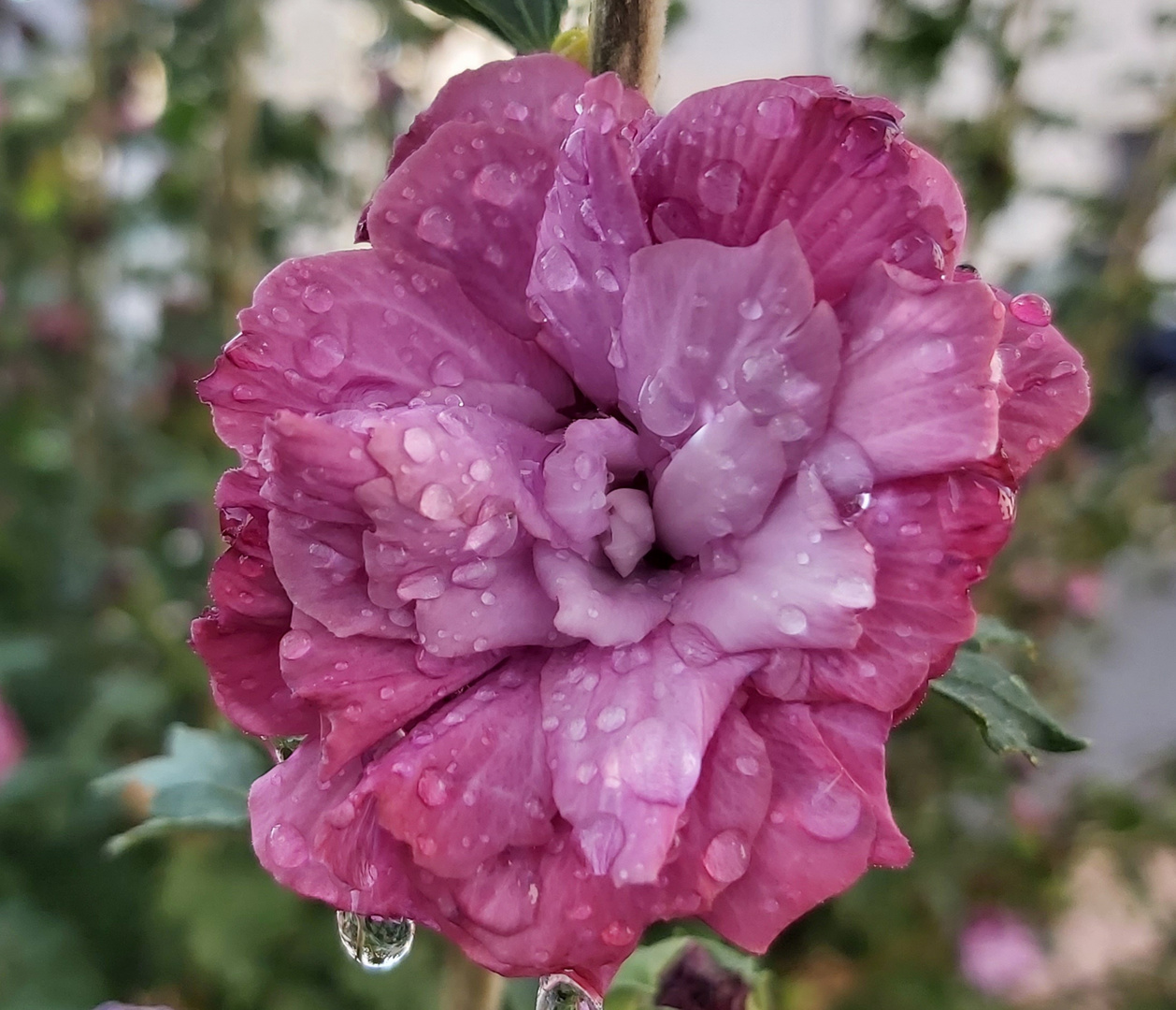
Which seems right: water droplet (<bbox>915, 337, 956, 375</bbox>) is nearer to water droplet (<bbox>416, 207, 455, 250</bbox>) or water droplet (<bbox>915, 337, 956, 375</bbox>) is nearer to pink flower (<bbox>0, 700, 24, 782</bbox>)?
water droplet (<bbox>416, 207, 455, 250</bbox>)

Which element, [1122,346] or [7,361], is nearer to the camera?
[1122,346]

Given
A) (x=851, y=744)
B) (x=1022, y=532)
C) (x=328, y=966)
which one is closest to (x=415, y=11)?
(x=1022, y=532)

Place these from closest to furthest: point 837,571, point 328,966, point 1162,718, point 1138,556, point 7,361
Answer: point 837,571
point 328,966
point 7,361
point 1138,556
point 1162,718

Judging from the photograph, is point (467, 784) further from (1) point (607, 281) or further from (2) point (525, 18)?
(2) point (525, 18)

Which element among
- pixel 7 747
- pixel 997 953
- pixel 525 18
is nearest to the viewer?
pixel 525 18

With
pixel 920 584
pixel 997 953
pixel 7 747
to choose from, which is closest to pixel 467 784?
pixel 920 584

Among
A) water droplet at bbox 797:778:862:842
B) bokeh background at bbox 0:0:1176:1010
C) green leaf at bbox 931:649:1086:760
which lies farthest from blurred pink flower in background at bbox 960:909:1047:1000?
water droplet at bbox 797:778:862:842

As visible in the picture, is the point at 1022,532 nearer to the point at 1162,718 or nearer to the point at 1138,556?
the point at 1138,556
